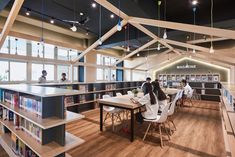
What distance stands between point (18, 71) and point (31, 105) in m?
4.64

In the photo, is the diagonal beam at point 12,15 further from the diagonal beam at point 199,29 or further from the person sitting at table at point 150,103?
the person sitting at table at point 150,103

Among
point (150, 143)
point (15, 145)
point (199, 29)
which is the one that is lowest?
point (150, 143)

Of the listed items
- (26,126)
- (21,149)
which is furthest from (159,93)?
(21,149)

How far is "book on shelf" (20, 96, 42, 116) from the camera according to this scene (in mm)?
1896

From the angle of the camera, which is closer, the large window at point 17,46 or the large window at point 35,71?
the large window at point 17,46

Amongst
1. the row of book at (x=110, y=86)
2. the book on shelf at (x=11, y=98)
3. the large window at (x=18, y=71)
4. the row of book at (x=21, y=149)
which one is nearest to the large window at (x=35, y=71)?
the large window at (x=18, y=71)

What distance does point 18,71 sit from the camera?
571cm

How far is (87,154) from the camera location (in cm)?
265

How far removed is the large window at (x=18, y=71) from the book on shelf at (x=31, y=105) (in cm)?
411

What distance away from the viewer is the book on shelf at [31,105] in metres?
1.90

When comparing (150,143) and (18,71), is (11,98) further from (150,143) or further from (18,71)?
(18,71)

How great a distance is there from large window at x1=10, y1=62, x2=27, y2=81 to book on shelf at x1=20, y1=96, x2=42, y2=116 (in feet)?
13.5

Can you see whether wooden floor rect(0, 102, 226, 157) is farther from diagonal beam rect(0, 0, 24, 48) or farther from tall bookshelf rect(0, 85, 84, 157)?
diagonal beam rect(0, 0, 24, 48)

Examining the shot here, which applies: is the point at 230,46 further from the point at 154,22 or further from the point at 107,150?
the point at 107,150
